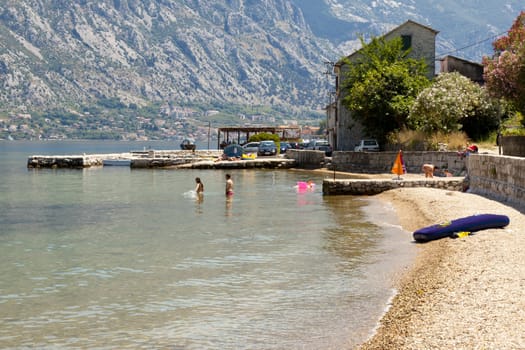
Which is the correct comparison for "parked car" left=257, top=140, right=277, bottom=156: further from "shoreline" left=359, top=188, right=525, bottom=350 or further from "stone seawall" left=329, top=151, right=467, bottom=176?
"shoreline" left=359, top=188, right=525, bottom=350

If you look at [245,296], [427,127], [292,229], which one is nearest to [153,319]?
[245,296]

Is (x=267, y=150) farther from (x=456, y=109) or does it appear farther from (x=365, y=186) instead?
(x=365, y=186)

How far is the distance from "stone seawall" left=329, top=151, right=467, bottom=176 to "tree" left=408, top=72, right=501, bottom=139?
3947 millimetres

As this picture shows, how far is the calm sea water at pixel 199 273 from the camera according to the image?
46.3 ft

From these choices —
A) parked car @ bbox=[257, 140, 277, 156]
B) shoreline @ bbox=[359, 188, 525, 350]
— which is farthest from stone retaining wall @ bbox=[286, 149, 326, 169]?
shoreline @ bbox=[359, 188, 525, 350]

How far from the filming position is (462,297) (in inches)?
570

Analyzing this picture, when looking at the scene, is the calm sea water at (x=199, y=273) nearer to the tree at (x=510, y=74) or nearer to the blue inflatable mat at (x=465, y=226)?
the blue inflatable mat at (x=465, y=226)

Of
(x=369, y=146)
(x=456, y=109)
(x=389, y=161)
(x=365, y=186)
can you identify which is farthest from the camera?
(x=369, y=146)

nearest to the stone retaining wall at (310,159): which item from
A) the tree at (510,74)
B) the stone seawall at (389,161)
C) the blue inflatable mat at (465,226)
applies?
the stone seawall at (389,161)

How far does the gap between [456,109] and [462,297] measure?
4330 cm

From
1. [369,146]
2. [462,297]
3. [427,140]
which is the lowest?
[462,297]

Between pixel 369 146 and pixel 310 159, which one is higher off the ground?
pixel 369 146

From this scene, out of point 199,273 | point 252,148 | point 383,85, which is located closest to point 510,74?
point 383,85

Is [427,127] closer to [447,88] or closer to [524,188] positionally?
[447,88]
